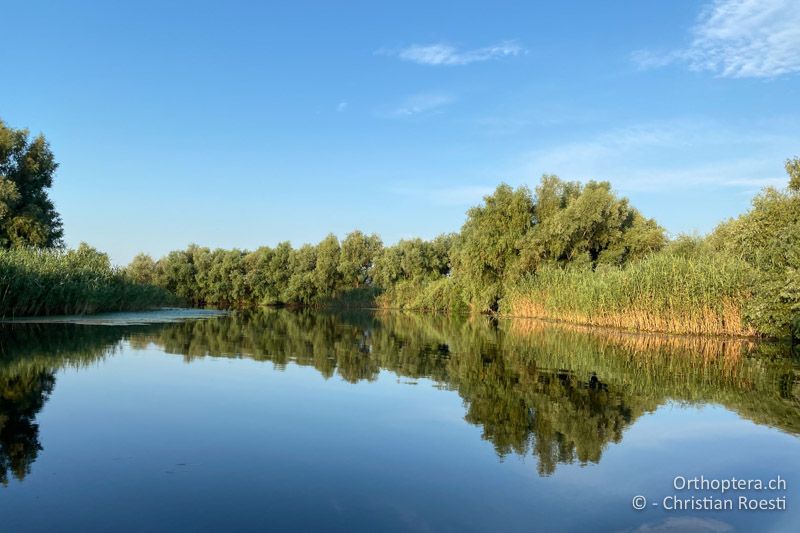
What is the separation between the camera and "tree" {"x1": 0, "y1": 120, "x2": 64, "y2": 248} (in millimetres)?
39531

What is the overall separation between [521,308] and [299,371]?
1257 inches

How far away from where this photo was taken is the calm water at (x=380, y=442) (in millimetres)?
5180

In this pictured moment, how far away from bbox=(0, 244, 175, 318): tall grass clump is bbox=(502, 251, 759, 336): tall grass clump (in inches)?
1092

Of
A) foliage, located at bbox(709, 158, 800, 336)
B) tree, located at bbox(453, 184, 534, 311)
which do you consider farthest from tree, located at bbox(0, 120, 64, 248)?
foliage, located at bbox(709, 158, 800, 336)

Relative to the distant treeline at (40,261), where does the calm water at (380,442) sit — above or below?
below

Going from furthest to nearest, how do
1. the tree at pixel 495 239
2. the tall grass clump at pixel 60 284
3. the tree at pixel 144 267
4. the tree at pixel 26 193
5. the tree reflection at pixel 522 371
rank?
the tree at pixel 144 267, the tree at pixel 495 239, the tree at pixel 26 193, the tall grass clump at pixel 60 284, the tree reflection at pixel 522 371

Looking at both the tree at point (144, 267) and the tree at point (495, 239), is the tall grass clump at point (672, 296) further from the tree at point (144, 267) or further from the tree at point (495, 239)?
the tree at point (144, 267)

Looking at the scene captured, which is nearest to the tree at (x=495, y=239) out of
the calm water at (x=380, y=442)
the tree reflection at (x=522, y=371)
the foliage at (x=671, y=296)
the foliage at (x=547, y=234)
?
the foliage at (x=547, y=234)

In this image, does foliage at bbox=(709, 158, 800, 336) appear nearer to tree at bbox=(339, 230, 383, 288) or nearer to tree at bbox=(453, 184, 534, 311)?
tree at bbox=(453, 184, 534, 311)

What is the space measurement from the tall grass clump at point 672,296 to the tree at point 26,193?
37.8m

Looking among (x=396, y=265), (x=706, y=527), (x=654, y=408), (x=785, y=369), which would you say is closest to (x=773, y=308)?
(x=785, y=369)

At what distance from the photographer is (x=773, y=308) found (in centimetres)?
2094

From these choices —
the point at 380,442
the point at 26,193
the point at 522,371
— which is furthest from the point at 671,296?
the point at 26,193

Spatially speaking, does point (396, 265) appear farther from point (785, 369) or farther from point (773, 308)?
point (785, 369)
